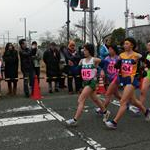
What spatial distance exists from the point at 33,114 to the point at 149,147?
3.90 m

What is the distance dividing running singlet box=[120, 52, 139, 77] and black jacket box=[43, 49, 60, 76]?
602cm

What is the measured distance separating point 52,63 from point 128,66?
617 centimetres

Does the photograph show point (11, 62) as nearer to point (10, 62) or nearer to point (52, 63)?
point (10, 62)

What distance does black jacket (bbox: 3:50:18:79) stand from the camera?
42.4ft

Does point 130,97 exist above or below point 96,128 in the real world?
above

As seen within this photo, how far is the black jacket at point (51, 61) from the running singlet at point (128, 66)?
6016 millimetres

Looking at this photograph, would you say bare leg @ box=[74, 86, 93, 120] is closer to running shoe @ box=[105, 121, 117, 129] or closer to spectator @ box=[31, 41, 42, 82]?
running shoe @ box=[105, 121, 117, 129]

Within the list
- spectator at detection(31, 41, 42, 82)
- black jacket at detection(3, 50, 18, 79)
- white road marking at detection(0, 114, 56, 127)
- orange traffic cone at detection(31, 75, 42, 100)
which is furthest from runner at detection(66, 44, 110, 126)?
spectator at detection(31, 41, 42, 82)

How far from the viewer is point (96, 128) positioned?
803 centimetres

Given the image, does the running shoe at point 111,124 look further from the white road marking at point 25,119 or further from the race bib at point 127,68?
the white road marking at point 25,119

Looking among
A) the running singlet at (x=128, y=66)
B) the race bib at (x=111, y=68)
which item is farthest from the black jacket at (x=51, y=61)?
the running singlet at (x=128, y=66)

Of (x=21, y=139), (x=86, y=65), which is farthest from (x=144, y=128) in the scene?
(x=21, y=139)

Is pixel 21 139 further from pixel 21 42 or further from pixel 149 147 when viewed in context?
pixel 21 42

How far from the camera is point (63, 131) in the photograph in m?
7.82
